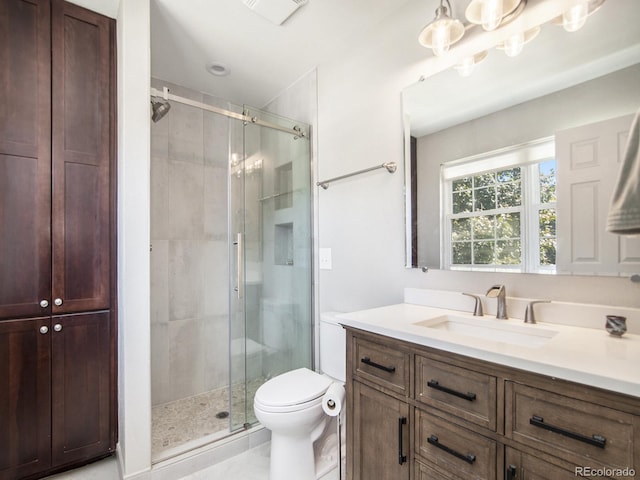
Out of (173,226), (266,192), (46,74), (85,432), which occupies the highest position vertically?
(46,74)

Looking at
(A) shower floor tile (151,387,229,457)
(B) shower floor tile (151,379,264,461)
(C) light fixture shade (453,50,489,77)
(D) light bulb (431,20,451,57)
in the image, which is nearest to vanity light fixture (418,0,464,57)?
(D) light bulb (431,20,451,57)

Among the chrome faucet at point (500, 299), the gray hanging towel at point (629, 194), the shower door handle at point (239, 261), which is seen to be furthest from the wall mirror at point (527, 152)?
the shower door handle at point (239, 261)

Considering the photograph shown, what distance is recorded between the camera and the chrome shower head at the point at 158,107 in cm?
186

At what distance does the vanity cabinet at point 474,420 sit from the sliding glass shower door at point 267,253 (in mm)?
1023

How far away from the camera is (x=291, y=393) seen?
1591 millimetres

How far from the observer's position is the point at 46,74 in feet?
5.38

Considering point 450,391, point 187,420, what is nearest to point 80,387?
point 187,420

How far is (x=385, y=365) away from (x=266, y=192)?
151 cm

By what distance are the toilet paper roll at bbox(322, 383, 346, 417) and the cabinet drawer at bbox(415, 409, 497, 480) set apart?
1.70 feet

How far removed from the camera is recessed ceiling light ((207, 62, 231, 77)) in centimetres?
227

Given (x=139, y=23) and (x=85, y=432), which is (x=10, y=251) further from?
(x=139, y=23)

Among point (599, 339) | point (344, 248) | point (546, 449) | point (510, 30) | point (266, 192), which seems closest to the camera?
point (546, 449)

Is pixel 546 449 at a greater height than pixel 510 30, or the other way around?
pixel 510 30

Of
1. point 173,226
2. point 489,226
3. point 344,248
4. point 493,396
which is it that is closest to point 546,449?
point 493,396
